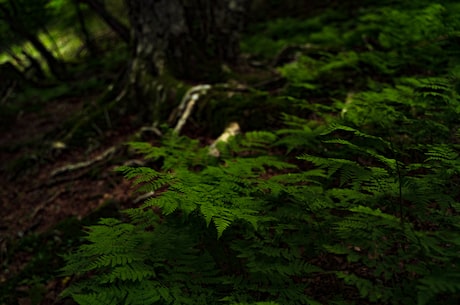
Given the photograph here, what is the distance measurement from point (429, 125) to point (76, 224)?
4.20m

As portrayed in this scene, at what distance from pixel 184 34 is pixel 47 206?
3.72m

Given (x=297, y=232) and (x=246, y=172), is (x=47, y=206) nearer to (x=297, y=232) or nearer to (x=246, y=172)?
(x=246, y=172)

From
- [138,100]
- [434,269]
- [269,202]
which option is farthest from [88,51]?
[434,269]

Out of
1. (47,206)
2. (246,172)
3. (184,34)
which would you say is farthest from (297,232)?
(184,34)

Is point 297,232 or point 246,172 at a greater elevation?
point 246,172

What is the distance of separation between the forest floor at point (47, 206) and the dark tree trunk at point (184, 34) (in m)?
1.47

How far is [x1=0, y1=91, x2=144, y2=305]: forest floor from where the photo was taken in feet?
12.5

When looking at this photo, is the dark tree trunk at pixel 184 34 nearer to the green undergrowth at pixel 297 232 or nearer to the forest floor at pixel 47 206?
the forest floor at pixel 47 206

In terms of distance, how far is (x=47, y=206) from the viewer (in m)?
5.15

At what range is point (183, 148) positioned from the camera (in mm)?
3508

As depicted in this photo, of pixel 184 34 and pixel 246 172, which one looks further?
pixel 184 34

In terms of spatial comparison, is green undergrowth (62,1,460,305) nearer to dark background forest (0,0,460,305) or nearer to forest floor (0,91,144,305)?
dark background forest (0,0,460,305)

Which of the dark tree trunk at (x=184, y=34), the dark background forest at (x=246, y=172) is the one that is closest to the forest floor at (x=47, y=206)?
the dark background forest at (x=246, y=172)

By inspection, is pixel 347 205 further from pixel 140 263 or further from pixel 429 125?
pixel 140 263
